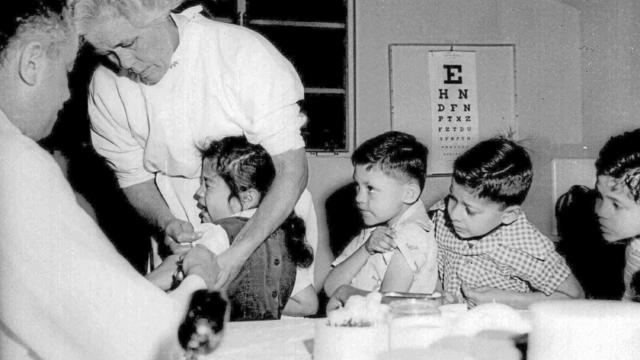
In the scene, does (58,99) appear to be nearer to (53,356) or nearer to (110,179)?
(53,356)

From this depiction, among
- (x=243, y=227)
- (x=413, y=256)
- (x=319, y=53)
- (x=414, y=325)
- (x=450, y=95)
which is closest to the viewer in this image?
(x=414, y=325)

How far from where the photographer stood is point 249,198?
1063mm

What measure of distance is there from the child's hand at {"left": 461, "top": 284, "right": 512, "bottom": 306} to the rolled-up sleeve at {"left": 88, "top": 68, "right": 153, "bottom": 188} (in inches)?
22.9

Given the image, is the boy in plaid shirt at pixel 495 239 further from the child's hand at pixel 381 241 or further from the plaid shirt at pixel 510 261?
the child's hand at pixel 381 241

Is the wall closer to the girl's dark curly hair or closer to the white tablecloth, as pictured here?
the girl's dark curly hair

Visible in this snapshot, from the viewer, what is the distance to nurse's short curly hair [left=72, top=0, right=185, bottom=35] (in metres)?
0.84

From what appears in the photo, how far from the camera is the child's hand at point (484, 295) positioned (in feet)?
3.46

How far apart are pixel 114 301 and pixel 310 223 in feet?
2.26

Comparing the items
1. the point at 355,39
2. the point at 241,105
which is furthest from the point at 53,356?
the point at 355,39

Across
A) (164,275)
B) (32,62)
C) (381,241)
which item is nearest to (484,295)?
(381,241)

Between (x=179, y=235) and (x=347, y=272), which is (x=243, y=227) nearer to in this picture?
(x=179, y=235)

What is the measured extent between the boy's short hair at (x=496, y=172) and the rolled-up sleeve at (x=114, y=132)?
21.6 inches

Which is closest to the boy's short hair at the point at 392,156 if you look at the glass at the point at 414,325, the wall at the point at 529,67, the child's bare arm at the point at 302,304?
the child's bare arm at the point at 302,304

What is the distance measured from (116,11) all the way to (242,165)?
1.00ft
